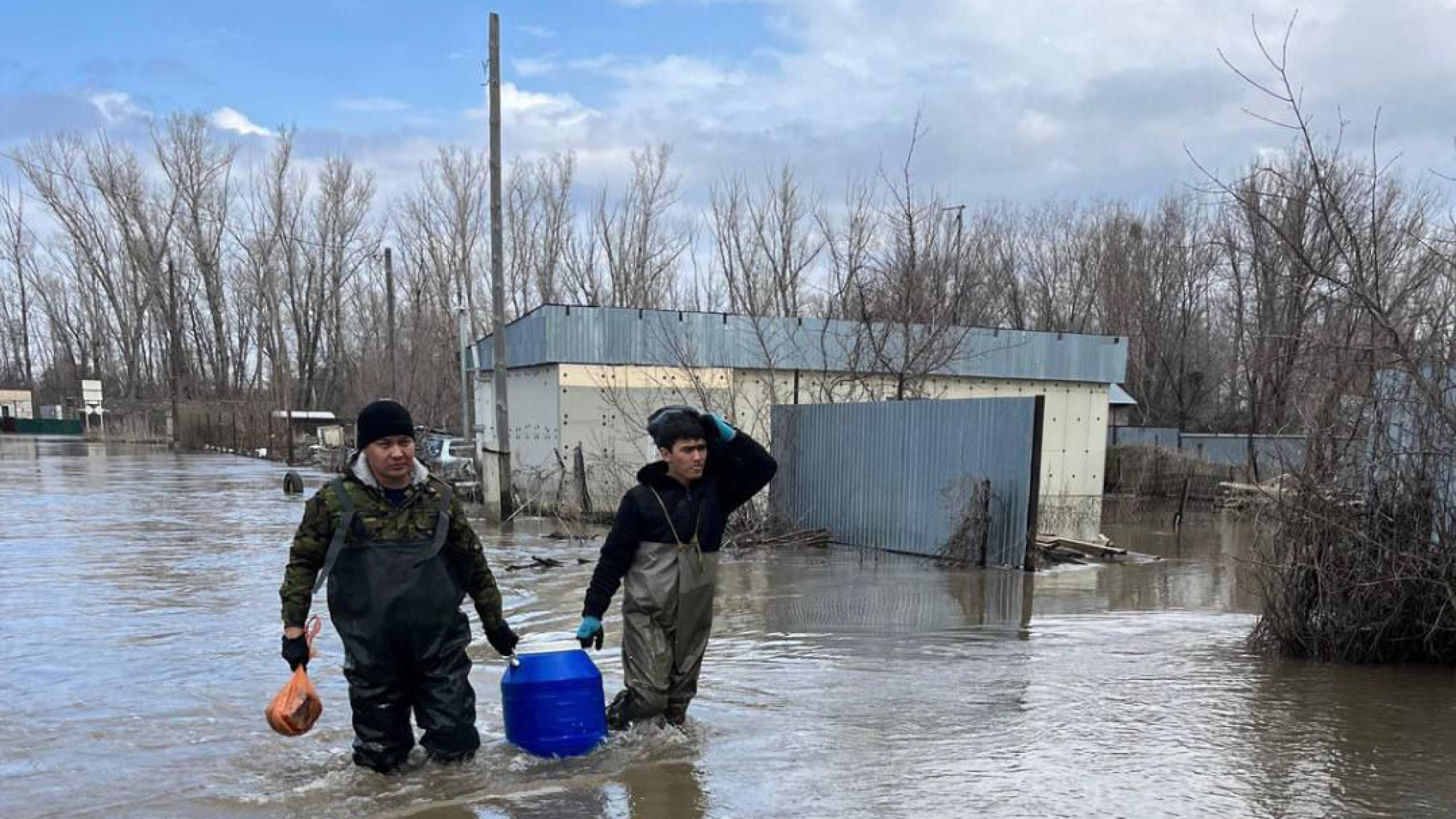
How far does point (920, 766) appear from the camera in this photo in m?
4.92

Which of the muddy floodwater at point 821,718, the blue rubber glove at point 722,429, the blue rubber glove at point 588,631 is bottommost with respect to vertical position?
the muddy floodwater at point 821,718

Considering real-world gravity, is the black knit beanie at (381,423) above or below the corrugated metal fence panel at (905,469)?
above

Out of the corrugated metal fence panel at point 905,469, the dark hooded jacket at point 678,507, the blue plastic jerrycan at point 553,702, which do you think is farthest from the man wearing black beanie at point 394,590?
the corrugated metal fence panel at point 905,469

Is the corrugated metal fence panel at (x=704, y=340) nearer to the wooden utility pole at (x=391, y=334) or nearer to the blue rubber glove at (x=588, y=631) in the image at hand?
the blue rubber glove at (x=588, y=631)

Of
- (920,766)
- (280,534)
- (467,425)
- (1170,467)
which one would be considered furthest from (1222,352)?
(920,766)

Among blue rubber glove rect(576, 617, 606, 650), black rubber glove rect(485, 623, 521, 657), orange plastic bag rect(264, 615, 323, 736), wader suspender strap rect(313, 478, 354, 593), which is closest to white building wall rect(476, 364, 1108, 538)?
blue rubber glove rect(576, 617, 606, 650)

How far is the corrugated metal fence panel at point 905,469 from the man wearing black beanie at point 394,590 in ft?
26.9

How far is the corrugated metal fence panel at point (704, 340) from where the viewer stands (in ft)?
61.2

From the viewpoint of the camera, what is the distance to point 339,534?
4.35 m

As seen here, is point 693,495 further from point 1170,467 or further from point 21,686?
point 1170,467

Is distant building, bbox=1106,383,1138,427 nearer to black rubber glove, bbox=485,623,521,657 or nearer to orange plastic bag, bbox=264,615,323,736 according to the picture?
black rubber glove, bbox=485,623,521,657

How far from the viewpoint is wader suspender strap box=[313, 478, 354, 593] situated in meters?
4.35

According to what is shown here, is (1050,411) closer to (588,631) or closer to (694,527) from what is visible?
(694,527)

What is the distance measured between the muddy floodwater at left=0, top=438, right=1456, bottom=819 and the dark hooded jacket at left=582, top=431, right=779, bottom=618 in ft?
2.70
